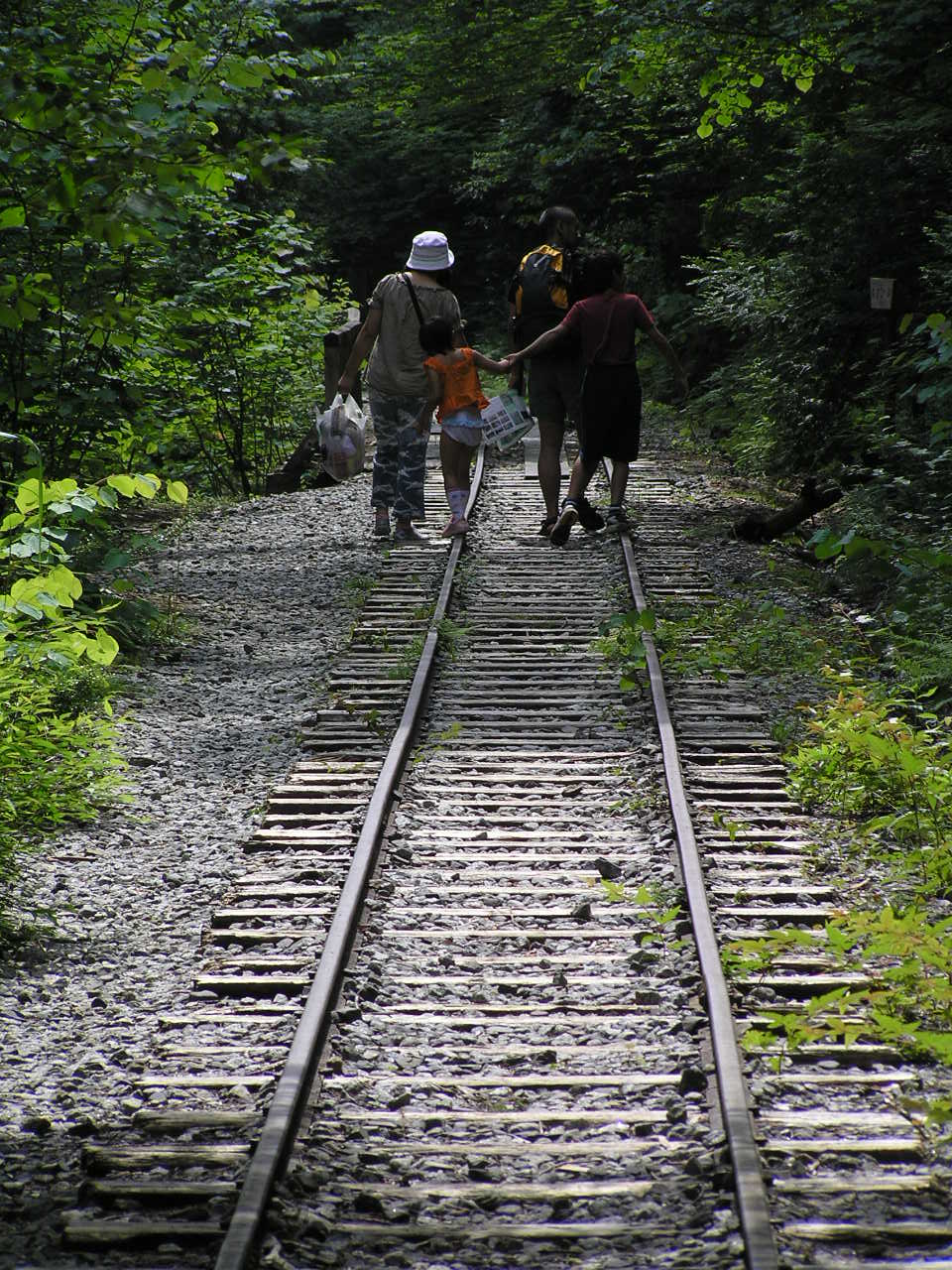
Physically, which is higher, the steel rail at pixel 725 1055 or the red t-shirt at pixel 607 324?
the red t-shirt at pixel 607 324

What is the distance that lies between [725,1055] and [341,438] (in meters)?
8.70

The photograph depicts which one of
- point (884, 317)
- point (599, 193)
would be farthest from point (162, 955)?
point (599, 193)

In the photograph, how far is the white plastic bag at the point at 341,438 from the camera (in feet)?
38.9

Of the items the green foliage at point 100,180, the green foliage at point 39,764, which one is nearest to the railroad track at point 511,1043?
the green foliage at point 39,764

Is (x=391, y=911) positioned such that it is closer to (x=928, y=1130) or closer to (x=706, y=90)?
(x=928, y=1130)

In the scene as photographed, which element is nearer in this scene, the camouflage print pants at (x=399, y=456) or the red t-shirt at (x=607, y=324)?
the red t-shirt at (x=607, y=324)

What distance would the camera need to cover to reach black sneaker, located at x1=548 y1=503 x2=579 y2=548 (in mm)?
10891

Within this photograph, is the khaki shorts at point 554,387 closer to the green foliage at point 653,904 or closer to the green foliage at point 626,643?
the green foliage at point 626,643

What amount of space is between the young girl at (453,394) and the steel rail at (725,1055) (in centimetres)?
463

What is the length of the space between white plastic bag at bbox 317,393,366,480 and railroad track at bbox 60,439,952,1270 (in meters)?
4.97

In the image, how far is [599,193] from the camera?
24.2 metres

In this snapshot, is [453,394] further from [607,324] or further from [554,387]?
[607,324]

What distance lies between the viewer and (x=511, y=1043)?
4.18 meters

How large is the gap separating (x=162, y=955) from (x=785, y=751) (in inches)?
127
